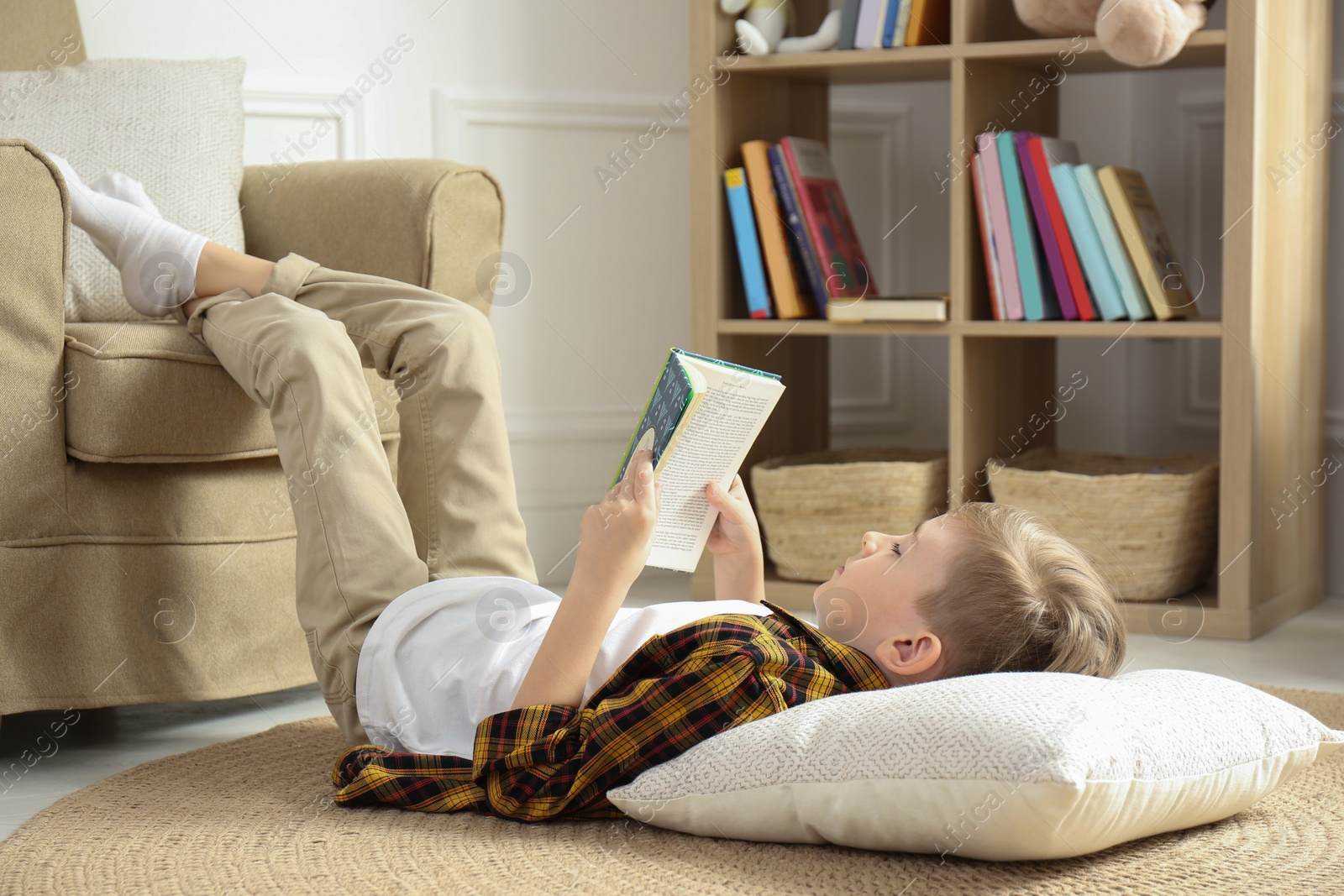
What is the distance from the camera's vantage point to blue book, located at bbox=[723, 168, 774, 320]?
2074 mm

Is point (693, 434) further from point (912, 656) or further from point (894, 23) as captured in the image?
point (894, 23)

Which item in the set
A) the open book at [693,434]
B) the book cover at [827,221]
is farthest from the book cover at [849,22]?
the open book at [693,434]

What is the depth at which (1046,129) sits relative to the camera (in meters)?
2.23

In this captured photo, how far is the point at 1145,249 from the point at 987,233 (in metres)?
0.22

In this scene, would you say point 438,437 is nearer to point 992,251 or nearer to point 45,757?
point 45,757

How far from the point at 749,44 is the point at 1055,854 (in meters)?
1.43

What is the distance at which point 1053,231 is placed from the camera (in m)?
1.93

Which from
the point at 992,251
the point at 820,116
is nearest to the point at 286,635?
the point at 992,251

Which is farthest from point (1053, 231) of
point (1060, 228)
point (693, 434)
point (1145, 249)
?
point (693, 434)

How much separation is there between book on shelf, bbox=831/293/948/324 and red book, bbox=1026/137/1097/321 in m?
0.18

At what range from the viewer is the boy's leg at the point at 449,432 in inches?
51.5

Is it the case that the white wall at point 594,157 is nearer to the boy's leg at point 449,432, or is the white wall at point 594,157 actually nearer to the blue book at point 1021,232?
the blue book at point 1021,232

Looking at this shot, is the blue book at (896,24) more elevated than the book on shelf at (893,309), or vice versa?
the blue book at (896,24)

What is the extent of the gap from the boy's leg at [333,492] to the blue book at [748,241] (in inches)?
35.6
